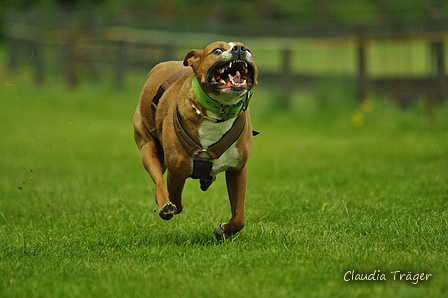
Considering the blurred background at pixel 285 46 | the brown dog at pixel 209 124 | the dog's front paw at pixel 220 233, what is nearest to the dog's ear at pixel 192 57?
the brown dog at pixel 209 124

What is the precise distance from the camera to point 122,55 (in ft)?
70.5

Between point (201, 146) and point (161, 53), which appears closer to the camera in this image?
point (201, 146)

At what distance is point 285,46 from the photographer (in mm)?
16625

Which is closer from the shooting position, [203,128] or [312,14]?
[203,128]

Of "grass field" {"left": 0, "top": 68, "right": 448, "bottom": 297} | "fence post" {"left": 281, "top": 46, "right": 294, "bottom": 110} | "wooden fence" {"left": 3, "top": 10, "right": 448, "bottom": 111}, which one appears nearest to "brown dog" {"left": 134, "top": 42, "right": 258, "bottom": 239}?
"grass field" {"left": 0, "top": 68, "right": 448, "bottom": 297}

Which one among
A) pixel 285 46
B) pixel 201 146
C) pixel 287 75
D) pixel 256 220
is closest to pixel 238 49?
pixel 201 146

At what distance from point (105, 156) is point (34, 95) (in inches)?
454

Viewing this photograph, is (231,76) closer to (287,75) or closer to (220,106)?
(220,106)

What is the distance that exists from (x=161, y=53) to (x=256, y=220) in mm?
14435

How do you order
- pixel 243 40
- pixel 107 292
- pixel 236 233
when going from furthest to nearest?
pixel 243 40 → pixel 236 233 → pixel 107 292

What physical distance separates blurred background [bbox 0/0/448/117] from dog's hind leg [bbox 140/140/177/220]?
6.53 metres

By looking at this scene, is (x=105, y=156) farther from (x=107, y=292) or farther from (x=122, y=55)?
(x=122, y=55)

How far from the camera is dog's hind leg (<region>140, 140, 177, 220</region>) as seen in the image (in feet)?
16.9

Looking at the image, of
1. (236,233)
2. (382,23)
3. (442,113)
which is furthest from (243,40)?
(236,233)
